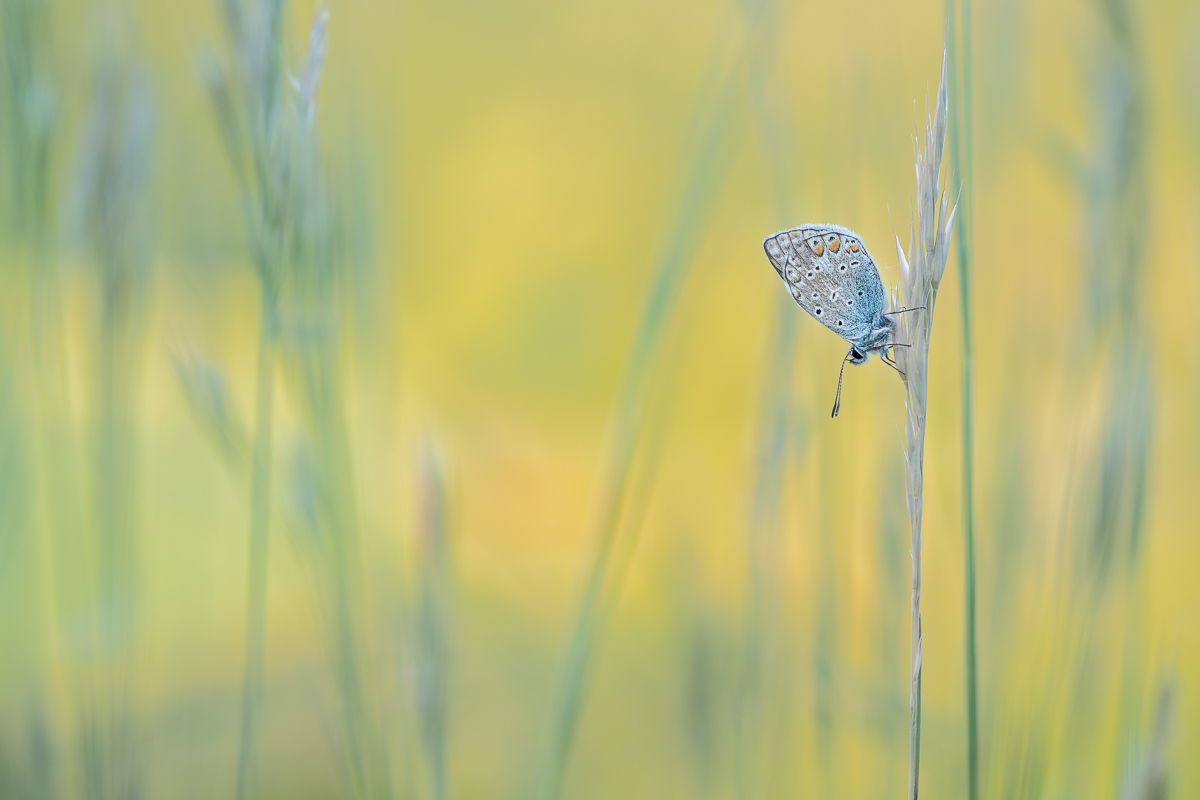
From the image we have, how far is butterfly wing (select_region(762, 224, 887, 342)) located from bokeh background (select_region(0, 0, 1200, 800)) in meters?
0.05

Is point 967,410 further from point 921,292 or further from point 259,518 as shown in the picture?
point 259,518

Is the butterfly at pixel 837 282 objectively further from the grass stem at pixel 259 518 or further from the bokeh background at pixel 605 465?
the grass stem at pixel 259 518

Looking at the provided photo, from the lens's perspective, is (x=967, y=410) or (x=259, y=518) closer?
Result: (x=967, y=410)

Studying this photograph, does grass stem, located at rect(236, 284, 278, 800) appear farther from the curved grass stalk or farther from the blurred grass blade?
the curved grass stalk

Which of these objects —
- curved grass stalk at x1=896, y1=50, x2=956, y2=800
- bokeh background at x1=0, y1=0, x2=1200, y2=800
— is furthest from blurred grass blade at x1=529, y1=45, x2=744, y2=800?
curved grass stalk at x1=896, y1=50, x2=956, y2=800

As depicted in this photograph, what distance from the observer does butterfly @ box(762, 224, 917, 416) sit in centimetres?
35

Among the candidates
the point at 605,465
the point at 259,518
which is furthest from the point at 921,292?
the point at 259,518

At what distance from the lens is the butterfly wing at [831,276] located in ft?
1.16

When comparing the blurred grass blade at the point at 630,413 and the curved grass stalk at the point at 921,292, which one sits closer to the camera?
the curved grass stalk at the point at 921,292

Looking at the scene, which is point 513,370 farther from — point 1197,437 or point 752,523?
point 1197,437

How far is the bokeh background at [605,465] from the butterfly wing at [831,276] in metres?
0.05

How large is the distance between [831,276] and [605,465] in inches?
5.7

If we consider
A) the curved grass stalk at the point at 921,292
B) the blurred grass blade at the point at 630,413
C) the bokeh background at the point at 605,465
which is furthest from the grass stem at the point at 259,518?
the curved grass stalk at the point at 921,292

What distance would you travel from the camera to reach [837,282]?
14.2 inches
